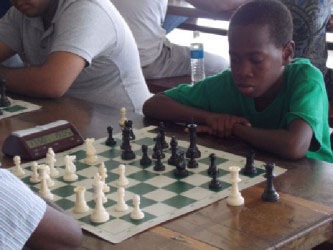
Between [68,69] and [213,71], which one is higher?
[68,69]

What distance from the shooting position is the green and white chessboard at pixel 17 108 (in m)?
2.40

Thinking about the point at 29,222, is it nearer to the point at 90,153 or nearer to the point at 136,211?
the point at 136,211

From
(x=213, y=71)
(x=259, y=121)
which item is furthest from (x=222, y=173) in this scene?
(x=213, y=71)

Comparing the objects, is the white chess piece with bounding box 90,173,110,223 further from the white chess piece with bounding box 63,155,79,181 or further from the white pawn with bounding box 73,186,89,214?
the white chess piece with bounding box 63,155,79,181

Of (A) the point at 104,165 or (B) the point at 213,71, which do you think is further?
(B) the point at 213,71

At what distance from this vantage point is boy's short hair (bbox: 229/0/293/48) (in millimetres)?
2102

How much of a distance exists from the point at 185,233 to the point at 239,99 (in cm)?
90

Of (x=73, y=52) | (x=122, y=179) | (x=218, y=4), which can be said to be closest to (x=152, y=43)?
(x=218, y=4)

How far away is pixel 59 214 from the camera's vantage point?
138 centimetres

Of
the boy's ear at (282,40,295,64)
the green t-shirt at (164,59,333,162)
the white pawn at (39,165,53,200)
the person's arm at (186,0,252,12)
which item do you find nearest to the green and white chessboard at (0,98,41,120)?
the green t-shirt at (164,59,333,162)

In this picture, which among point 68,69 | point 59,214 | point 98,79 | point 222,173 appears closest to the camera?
point 59,214

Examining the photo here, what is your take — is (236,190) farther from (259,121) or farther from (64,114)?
(64,114)

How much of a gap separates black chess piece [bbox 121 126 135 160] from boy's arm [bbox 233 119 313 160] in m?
0.34

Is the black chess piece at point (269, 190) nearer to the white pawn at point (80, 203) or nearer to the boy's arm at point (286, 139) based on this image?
the boy's arm at point (286, 139)
